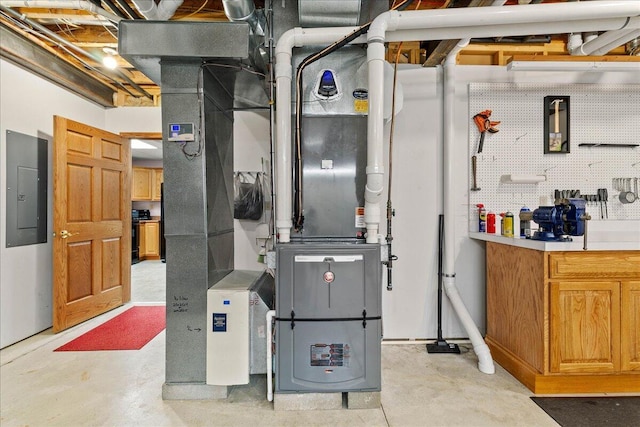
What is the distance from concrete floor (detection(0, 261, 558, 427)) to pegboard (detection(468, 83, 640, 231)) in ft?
5.05

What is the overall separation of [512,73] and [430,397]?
2805mm

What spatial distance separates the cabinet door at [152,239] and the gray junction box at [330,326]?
664 cm

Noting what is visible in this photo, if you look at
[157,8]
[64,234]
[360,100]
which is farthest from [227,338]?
[64,234]

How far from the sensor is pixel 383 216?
3.01m

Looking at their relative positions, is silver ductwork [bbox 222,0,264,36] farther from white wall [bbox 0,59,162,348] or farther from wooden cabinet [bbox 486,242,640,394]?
wooden cabinet [bbox 486,242,640,394]

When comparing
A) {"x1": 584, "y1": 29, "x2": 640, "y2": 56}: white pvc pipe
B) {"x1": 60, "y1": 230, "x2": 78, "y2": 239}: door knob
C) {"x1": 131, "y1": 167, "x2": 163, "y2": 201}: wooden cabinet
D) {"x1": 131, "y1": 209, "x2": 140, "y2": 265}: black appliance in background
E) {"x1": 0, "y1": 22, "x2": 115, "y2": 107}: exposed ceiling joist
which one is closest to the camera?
{"x1": 584, "y1": 29, "x2": 640, "y2": 56}: white pvc pipe

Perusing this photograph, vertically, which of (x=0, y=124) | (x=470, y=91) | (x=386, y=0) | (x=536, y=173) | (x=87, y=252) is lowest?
(x=87, y=252)

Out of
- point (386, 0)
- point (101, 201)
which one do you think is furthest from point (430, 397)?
point (101, 201)

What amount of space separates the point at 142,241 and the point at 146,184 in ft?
4.42

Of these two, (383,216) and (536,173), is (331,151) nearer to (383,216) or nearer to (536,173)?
(383,216)

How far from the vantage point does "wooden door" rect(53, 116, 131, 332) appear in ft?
10.8

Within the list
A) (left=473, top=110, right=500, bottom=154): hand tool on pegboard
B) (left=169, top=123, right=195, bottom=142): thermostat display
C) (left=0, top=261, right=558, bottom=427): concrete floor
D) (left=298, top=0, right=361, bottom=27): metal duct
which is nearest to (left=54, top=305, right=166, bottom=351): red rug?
(left=0, top=261, right=558, bottom=427): concrete floor

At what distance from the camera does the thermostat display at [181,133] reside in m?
2.12

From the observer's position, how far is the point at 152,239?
25.1 feet
